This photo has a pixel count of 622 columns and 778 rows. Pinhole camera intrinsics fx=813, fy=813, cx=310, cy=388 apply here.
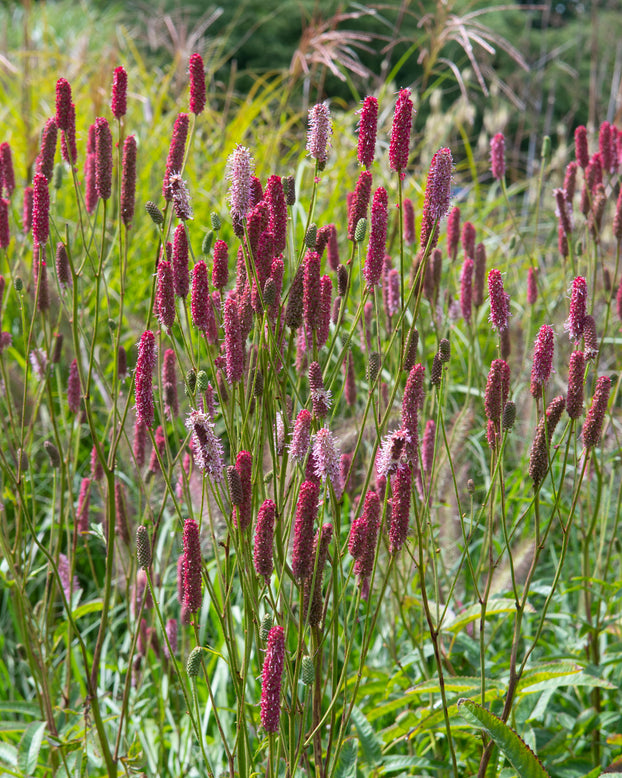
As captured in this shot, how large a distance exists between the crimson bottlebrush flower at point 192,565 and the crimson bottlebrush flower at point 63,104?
0.92 metres

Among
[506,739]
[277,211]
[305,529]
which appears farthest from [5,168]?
[506,739]

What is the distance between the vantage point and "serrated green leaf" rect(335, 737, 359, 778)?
1.78m

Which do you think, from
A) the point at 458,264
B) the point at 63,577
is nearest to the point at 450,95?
the point at 458,264

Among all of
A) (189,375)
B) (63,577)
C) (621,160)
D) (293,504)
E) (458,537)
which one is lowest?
(458,537)

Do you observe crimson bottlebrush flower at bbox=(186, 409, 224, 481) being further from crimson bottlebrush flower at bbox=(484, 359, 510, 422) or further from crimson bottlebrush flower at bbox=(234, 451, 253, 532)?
crimson bottlebrush flower at bbox=(484, 359, 510, 422)

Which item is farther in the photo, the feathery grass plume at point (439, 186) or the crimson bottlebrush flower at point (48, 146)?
the crimson bottlebrush flower at point (48, 146)

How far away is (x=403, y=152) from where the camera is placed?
1.41 meters

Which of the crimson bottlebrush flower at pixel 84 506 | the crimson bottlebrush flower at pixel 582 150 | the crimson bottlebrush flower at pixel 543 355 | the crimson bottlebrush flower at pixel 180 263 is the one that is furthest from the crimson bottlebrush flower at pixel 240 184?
the crimson bottlebrush flower at pixel 582 150

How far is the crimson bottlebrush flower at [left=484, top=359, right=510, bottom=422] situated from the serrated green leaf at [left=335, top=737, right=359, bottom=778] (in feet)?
2.77

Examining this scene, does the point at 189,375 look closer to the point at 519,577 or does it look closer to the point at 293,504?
the point at 293,504

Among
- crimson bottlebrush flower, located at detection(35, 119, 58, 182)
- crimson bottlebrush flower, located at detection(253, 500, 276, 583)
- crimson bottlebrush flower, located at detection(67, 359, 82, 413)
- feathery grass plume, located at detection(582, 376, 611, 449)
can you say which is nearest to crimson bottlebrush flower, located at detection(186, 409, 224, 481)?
crimson bottlebrush flower, located at detection(253, 500, 276, 583)

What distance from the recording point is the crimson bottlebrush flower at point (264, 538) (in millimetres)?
1249

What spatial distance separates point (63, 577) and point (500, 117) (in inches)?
Answer: 187

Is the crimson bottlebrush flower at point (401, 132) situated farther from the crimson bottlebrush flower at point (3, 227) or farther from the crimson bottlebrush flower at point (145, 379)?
the crimson bottlebrush flower at point (3, 227)
